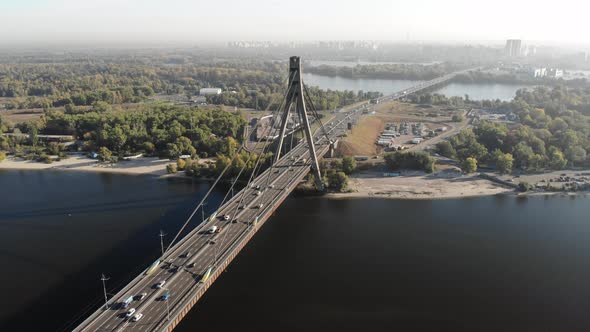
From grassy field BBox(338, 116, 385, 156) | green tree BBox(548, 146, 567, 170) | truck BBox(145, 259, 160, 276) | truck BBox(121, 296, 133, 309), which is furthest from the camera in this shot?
grassy field BBox(338, 116, 385, 156)

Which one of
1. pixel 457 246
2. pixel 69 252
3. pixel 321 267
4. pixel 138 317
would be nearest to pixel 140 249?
pixel 69 252

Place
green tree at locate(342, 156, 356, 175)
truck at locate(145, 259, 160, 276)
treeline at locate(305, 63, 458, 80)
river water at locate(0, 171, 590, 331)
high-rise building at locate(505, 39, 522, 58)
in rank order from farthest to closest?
high-rise building at locate(505, 39, 522, 58)
treeline at locate(305, 63, 458, 80)
green tree at locate(342, 156, 356, 175)
river water at locate(0, 171, 590, 331)
truck at locate(145, 259, 160, 276)

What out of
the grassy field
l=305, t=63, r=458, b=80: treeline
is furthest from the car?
l=305, t=63, r=458, b=80: treeline

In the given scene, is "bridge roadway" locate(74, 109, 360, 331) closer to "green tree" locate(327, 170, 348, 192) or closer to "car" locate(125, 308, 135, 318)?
"car" locate(125, 308, 135, 318)

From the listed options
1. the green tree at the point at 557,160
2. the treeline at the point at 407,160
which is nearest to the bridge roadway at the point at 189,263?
the treeline at the point at 407,160

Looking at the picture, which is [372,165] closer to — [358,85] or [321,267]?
[321,267]

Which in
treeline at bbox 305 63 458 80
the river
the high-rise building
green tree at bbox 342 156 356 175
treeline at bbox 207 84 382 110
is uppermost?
the high-rise building

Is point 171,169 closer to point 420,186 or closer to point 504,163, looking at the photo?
point 420,186
